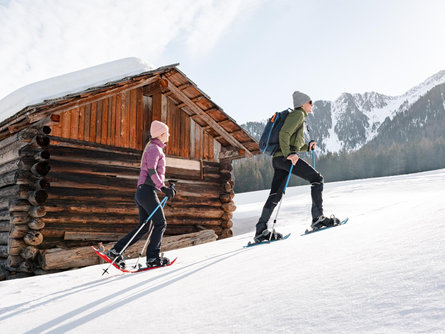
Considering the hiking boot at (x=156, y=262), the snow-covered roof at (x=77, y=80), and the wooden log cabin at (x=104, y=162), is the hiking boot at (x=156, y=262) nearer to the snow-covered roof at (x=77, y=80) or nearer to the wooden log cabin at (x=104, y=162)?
the wooden log cabin at (x=104, y=162)

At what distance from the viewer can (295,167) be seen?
5383 millimetres

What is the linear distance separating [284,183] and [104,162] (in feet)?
15.0

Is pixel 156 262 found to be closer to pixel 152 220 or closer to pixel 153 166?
pixel 152 220

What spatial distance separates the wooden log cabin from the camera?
6.91 m

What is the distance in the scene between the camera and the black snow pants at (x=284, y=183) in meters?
5.30

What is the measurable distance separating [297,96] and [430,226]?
327cm

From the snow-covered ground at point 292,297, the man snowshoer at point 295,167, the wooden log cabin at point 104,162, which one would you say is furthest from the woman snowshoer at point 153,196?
the wooden log cabin at point 104,162

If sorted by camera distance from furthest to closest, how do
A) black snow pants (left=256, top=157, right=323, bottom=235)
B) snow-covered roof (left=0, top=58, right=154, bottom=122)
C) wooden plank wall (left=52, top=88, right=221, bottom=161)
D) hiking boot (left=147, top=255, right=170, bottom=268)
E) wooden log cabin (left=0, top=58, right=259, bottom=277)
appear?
1. snow-covered roof (left=0, top=58, right=154, bottom=122)
2. wooden plank wall (left=52, top=88, right=221, bottom=161)
3. wooden log cabin (left=0, top=58, right=259, bottom=277)
4. black snow pants (left=256, top=157, right=323, bottom=235)
5. hiking boot (left=147, top=255, right=170, bottom=268)

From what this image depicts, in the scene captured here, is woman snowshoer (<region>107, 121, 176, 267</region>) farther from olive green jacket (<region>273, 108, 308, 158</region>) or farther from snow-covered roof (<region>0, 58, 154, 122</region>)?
snow-covered roof (<region>0, 58, 154, 122</region>)

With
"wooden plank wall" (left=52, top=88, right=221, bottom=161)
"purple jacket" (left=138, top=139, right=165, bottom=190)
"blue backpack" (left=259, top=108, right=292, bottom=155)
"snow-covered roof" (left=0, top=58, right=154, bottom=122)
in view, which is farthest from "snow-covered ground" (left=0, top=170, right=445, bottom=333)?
"snow-covered roof" (left=0, top=58, right=154, bottom=122)

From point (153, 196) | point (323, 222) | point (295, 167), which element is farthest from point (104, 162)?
point (323, 222)

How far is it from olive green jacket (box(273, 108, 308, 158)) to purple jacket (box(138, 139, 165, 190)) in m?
1.75

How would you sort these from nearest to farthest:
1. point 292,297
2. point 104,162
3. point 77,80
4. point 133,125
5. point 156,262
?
point 292,297, point 156,262, point 104,162, point 133,125, point 77,80

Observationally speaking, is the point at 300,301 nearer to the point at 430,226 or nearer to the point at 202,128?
the point at 430,226
